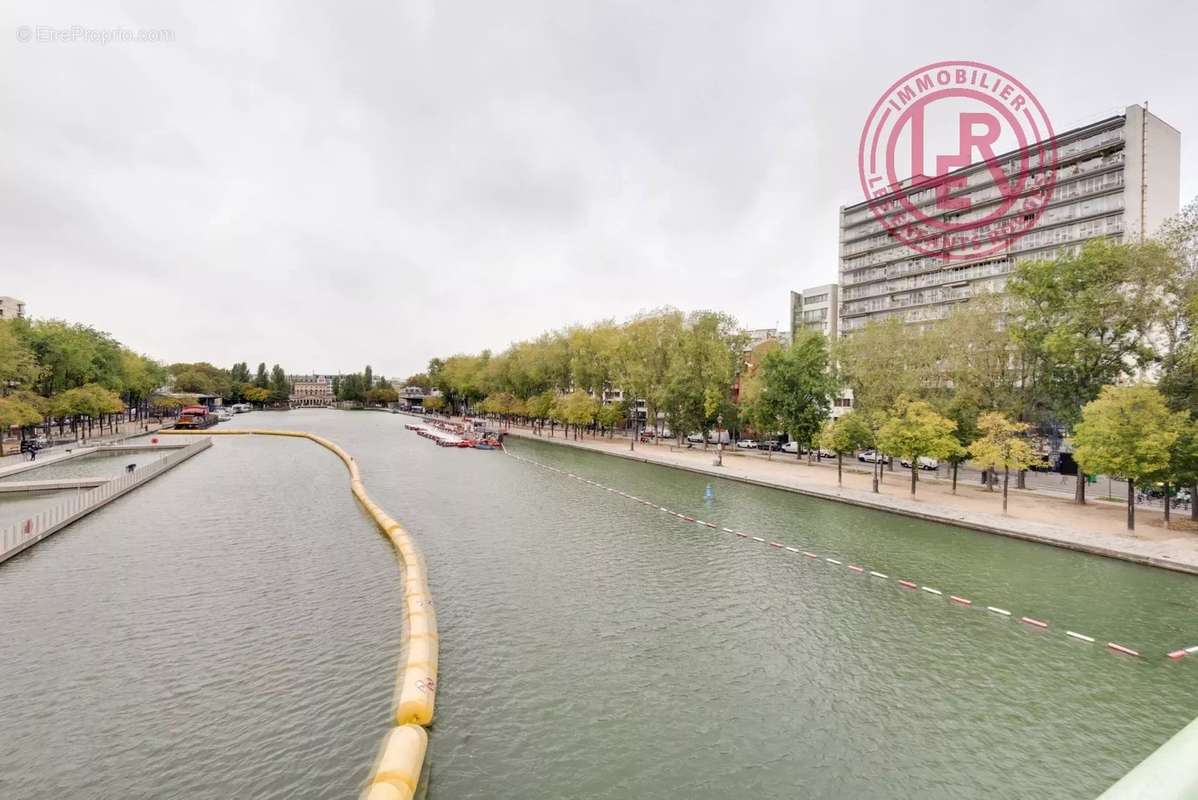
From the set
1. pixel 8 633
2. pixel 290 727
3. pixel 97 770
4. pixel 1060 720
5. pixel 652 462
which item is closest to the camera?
pixel 97 770

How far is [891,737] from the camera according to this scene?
11.1m

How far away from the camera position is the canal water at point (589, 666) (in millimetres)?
9938

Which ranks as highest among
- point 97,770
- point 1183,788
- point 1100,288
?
point 1100,288

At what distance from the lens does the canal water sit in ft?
32.6

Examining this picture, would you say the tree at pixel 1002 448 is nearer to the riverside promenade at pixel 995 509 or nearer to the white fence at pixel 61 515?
the riverside promenade at pixel 995 509

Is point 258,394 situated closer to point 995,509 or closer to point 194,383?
point 194,383

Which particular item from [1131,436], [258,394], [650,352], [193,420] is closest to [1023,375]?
[1131,436]

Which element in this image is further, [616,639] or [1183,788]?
[616,639]

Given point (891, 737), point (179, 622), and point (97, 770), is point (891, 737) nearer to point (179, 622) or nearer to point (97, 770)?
point (97, 770)

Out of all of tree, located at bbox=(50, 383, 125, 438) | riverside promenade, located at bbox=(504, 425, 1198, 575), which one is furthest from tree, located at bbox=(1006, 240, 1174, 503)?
tree, located at bbox=(50, 383, 125, 438)

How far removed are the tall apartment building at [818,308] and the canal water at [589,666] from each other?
79.9 m

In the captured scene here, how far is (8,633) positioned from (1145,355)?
48.5m

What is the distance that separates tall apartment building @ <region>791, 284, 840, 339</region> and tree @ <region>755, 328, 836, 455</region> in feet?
155

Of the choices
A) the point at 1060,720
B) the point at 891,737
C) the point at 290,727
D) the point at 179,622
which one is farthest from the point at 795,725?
the point at 179,622
